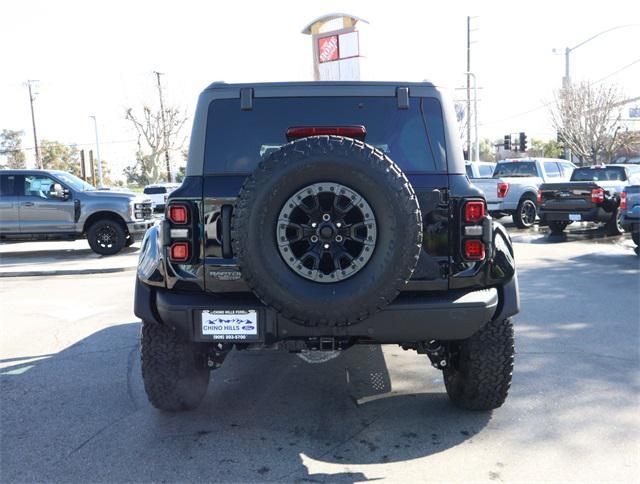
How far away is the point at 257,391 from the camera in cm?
436

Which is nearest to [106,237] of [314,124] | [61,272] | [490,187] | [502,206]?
[61,272]

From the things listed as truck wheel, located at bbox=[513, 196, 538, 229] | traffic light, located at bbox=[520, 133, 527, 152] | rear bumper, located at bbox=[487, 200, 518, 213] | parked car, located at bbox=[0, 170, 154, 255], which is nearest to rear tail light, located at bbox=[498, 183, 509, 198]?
rear bumper, located at bbox=[487, 200, 518, 213]

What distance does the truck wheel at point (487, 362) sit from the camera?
3633mm

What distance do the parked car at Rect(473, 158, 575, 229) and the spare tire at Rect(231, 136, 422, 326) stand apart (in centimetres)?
1301

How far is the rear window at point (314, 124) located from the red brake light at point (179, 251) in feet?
1.66

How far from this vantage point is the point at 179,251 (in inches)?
132

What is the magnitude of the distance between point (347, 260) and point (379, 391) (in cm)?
163

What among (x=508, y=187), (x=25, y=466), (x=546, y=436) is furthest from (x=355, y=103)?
(x=508, y=187)

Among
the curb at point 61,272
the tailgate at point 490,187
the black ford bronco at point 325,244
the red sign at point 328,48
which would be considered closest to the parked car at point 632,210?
the tailgate at point 490,187

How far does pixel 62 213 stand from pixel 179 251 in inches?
428

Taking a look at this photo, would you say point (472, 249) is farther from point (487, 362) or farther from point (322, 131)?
point (322, 131)

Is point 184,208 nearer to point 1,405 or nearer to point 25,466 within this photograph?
point 25,466

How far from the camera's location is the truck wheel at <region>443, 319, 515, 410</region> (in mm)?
3633

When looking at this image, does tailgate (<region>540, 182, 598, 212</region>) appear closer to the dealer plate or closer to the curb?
the curb
